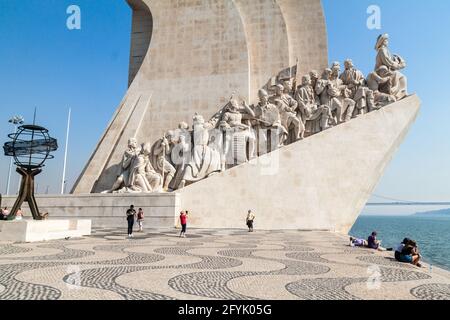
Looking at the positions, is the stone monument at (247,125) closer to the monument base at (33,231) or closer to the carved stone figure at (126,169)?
the carved stone figure at (126,169)

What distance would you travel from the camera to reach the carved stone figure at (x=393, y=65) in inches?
459

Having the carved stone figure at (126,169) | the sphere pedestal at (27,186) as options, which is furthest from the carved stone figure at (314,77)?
the sphere pedestal at (27,186)

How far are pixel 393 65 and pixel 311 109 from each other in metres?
3.05

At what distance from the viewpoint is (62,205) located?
11469mm

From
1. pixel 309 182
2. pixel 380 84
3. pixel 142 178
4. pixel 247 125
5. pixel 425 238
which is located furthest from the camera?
pixel 425 238

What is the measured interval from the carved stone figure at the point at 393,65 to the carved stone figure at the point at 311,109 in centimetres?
224

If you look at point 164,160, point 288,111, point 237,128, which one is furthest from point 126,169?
point 288,111

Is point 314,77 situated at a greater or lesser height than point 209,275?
greater

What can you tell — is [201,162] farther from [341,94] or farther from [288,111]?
[341,94]

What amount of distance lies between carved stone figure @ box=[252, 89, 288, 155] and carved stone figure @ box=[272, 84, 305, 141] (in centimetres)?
21

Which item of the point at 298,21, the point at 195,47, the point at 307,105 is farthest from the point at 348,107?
the point at 195,47

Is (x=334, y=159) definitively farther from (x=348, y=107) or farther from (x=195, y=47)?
(x=195, y=47)

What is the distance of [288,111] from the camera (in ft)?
40.5
